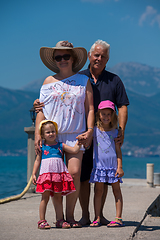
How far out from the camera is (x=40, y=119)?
4.62m

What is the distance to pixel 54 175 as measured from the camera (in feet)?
14.1

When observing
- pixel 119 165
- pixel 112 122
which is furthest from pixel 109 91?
pixel 119 165

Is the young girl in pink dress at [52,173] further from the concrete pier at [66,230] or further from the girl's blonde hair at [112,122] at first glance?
the girl's blonde hair at [112,122]

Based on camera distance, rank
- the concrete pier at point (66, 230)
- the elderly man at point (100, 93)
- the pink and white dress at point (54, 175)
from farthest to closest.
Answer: the elderly man at point (100, 93) < the pink and white dress at point (54, 175) < the concrete pier at point (66, 230)

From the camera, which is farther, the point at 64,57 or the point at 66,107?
the point at 64,57

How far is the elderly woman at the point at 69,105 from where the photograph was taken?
4.46m

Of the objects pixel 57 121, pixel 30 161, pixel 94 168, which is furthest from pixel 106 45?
pixel 30 161

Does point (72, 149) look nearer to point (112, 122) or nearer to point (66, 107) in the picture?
point (66, 107)

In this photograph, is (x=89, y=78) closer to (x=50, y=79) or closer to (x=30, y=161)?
(x=50, y=79)

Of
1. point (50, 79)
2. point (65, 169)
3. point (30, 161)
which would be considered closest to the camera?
point (65, 169)

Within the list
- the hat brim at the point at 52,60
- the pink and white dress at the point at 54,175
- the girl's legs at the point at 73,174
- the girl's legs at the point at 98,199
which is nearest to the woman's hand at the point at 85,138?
the girl's legs at the point at 73,174

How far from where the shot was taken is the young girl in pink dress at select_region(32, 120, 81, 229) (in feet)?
14.1

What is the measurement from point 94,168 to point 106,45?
1481 mm

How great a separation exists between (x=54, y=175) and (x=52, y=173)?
3cm
